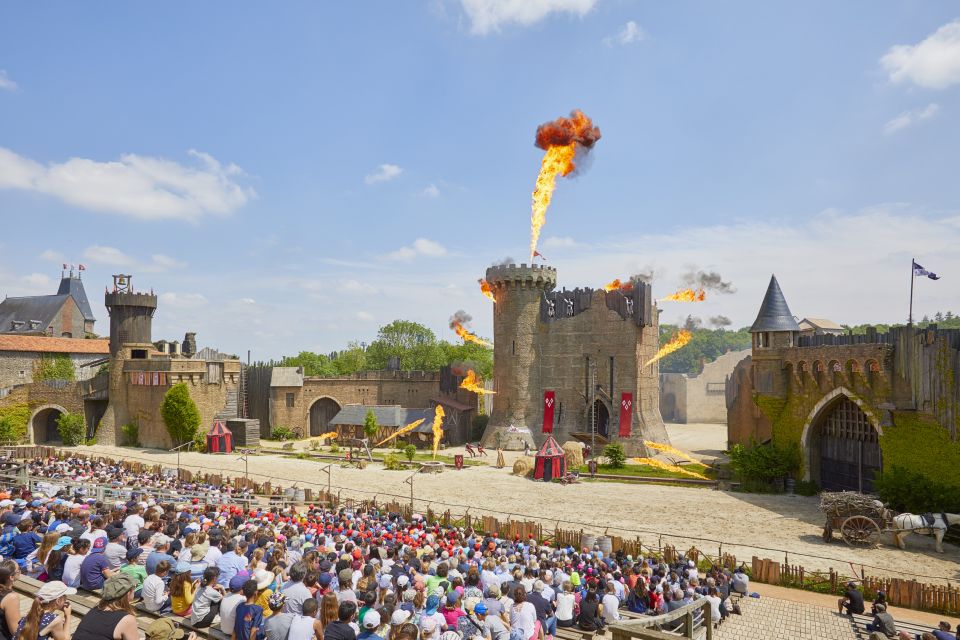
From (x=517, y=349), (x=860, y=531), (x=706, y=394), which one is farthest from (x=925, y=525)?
(x=706, y=394)

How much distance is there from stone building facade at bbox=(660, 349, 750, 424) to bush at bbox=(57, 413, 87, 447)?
201ft

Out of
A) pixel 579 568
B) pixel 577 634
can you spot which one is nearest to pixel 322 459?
pixel 579 568

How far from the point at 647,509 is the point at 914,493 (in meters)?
10.5

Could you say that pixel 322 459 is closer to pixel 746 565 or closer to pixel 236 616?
pixel 746 565

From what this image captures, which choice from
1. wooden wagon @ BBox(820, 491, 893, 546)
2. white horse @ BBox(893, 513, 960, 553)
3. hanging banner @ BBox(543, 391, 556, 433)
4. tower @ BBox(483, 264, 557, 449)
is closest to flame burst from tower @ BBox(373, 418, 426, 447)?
tower @ BBox(483, 264, 557, 449)

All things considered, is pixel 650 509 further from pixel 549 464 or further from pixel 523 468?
pixel 523 468

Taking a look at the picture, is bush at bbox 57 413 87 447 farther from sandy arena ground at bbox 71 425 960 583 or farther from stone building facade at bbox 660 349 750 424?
stone building facade at bbox 660 349 750 424

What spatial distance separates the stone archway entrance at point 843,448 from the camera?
29.6 meters

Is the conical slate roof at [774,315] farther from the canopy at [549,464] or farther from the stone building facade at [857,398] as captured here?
the canopy at [549,464]

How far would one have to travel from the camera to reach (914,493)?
79.8 ft

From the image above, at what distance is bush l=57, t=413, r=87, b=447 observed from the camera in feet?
157

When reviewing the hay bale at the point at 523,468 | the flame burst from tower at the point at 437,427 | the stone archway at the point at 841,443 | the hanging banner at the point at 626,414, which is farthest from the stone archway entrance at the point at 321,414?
the stone archway at the point at 841,443

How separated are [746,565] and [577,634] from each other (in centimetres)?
1012

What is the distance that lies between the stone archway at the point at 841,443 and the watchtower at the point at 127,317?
164 feet
